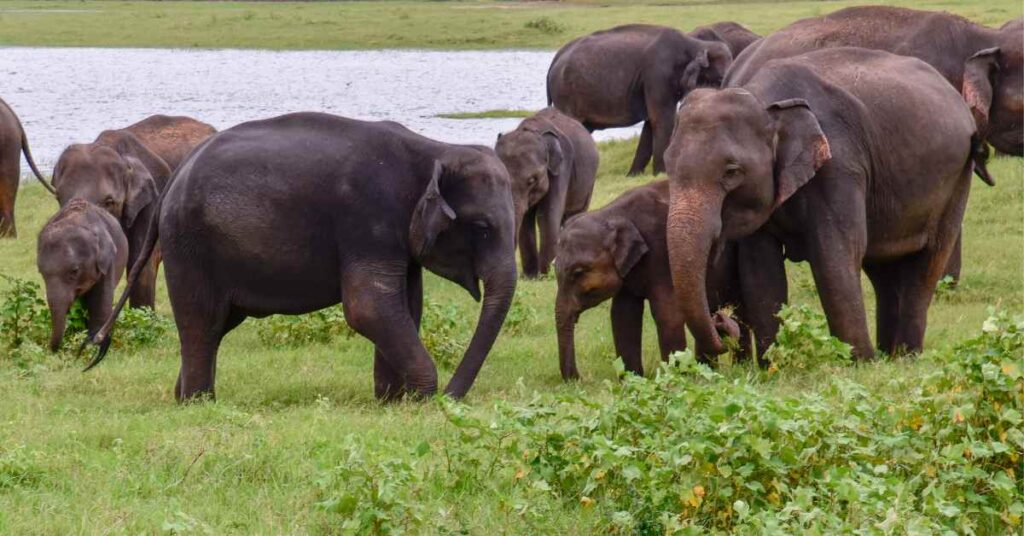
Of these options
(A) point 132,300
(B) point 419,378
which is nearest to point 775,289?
(B) point 419,378

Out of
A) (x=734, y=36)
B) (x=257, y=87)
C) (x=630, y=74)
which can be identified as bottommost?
(x=257, y=87)

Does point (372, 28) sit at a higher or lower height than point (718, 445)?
lower

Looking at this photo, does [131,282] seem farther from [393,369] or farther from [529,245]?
[529,245]

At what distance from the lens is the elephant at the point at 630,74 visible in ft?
65.8

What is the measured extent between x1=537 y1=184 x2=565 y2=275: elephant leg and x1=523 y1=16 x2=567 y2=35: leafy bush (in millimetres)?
32617

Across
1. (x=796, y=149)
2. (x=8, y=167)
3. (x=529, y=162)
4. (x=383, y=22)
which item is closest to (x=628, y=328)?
(x=796, y=149)

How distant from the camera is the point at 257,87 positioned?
35.7m

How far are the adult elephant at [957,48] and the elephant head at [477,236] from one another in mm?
3439

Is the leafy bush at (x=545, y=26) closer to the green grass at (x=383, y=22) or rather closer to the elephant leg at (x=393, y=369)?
the green grass at (x=383, y=22)

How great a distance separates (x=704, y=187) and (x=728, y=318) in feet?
4.42

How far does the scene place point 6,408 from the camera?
7.81 m

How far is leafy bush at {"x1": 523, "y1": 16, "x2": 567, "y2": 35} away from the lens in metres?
45.7

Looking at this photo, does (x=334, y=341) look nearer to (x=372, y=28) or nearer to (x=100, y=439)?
(x=100, y=439)

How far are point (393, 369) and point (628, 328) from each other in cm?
135
